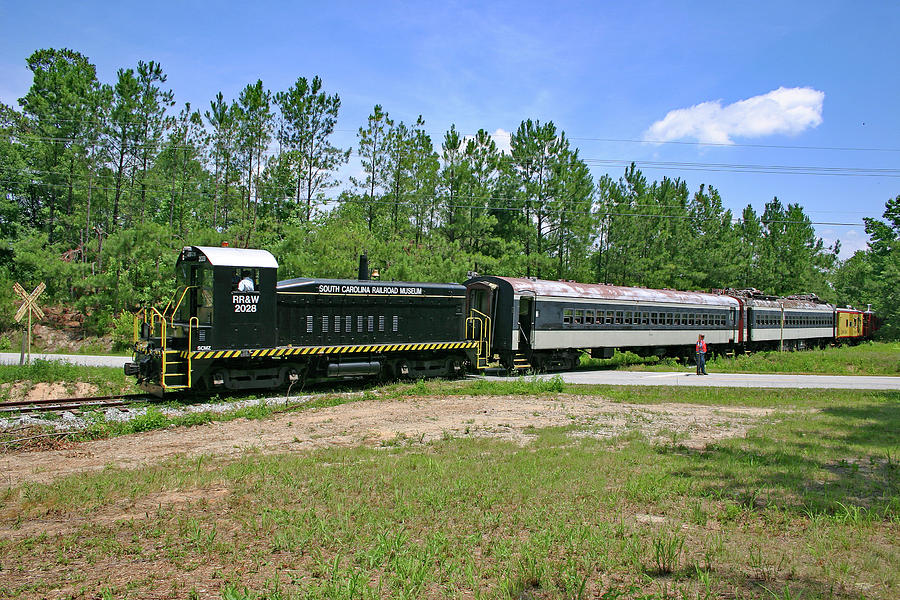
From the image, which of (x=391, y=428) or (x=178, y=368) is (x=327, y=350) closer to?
(x=178, y=368)

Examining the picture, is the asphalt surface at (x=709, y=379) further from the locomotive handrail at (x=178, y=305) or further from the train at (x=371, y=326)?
the locomotive handrail at (x=178, y=305)

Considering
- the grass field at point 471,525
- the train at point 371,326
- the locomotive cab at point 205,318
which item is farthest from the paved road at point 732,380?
the grass field at point 471,525

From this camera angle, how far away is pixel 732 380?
75.8 feet

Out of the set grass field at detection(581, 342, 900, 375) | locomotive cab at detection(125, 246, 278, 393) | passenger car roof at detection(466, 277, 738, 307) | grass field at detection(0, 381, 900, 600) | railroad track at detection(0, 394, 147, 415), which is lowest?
railroad track at detection(0, 394, 147, 415)

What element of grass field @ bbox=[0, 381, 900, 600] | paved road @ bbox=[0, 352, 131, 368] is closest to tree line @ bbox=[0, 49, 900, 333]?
paved road @ bbox=[0, 352, 131, 368]

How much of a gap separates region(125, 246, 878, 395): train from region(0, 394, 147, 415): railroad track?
0.78m

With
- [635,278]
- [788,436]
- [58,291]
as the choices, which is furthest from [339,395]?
[635,278]

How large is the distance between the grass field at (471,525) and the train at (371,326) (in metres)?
6.92

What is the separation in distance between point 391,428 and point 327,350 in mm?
6160

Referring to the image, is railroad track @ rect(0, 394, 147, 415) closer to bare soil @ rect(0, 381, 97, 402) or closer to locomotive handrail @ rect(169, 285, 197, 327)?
locomotive handrail @ rect(169, 285, 197, 327)

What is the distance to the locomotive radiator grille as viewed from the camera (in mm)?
15334

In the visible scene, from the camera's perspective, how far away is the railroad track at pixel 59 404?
44.5 feet

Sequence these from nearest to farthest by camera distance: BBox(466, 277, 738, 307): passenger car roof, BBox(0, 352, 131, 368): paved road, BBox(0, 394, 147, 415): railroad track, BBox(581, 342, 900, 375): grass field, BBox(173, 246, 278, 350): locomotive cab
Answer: BBox(0, 394, 147, 415): railroad track
BBox(173, 246, 278, 350): locomotive cab
BBox(466, 277, 738, 307): passenger car roof
BBox(0, 352, 131, 368): paved road
BBox(581, 342, 900, 375): grass field

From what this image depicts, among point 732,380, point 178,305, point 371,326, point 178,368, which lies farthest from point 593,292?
point 178,368
